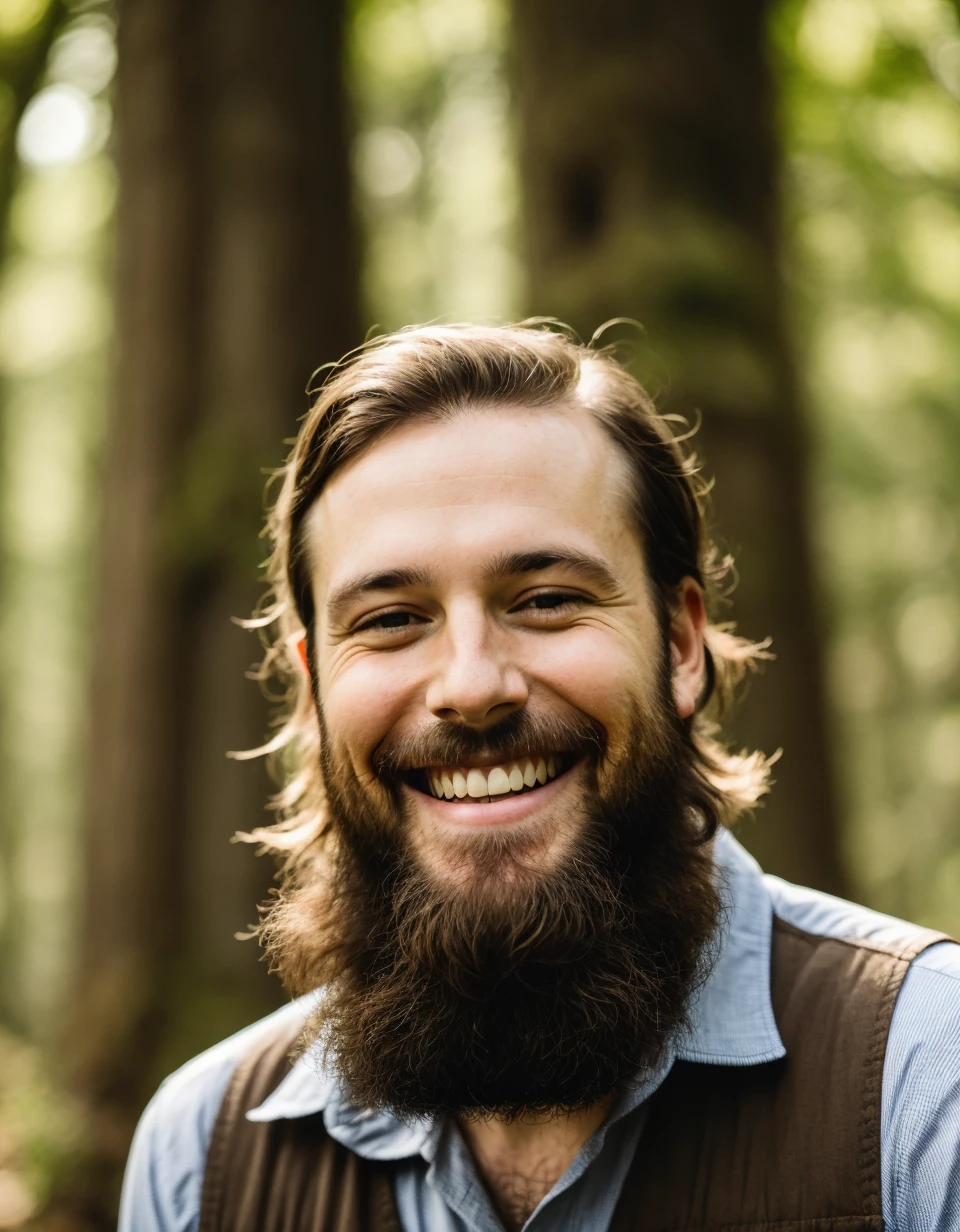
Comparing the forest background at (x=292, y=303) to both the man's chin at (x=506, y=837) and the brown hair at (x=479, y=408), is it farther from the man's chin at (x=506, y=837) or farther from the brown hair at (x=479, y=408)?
the man's chin at (x=506, y=837)

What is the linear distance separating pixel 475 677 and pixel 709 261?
103 inches

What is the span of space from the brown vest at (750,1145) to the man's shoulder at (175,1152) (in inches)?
2.1

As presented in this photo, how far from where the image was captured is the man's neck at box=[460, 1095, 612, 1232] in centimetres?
219

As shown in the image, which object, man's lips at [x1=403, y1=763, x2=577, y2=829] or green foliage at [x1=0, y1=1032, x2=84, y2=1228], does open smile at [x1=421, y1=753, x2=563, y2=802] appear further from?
green foliage at [x1=0, y1=1032, x2=84, y2=1228]

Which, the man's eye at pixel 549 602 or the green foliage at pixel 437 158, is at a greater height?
the green foliage at pixel 437 158

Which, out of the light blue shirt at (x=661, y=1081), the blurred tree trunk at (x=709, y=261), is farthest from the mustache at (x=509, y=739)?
the blurred tree trunk at (x=709, y=261)

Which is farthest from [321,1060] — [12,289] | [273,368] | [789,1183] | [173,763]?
[12,289]

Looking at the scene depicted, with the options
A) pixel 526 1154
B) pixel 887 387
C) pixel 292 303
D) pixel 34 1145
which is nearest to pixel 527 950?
pixel 526 1154

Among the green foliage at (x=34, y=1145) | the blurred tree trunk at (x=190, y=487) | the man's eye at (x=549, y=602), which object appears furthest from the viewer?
the blurred tree trunk at (x=190, y=487)

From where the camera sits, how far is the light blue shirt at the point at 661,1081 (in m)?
1.88

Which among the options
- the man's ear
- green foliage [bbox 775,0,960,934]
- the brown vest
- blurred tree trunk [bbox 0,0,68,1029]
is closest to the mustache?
the man's ear

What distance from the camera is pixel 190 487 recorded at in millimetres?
5723

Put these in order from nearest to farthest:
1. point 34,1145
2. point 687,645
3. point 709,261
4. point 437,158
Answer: point 687,645 < point 709,261 < point 34,1145 < point 437,158

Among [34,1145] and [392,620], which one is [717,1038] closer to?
[392,620]
